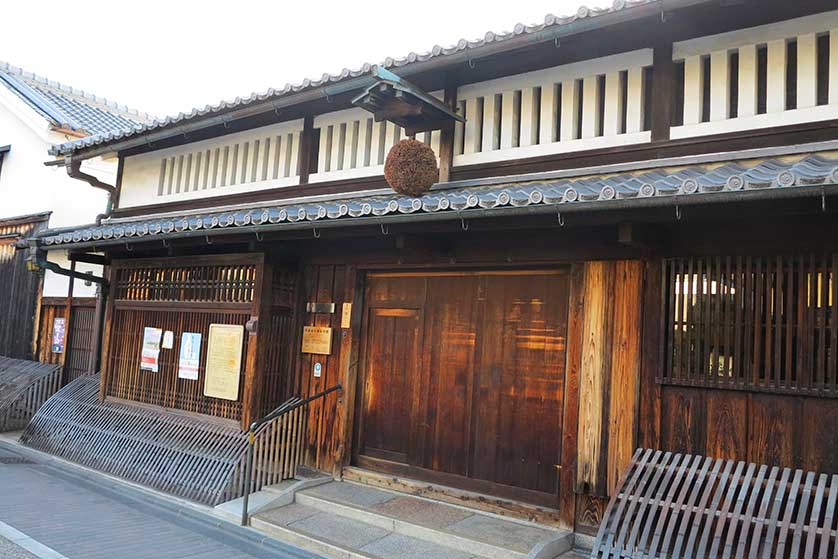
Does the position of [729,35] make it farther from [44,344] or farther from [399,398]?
[44,344]

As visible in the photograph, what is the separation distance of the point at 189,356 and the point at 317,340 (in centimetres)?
235

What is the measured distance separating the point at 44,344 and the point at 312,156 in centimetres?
990

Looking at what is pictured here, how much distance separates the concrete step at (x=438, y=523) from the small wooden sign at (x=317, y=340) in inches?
74.4

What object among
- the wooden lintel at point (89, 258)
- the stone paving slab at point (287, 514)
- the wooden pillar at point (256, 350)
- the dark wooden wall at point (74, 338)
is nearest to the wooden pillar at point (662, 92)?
the wooden pillar at point (256, 350)

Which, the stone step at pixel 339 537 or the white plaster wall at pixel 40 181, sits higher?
the white plaster wall at pixel 40 181

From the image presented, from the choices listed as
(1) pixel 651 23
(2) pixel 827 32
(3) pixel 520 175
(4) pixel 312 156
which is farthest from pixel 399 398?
(2) pixel 827 32

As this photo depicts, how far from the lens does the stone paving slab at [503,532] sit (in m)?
6.29

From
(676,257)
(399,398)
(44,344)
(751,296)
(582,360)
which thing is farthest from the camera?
(44,344)

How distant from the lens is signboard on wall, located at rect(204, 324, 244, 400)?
30.2ft

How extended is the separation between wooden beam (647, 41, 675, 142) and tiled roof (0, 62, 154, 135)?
1431cm

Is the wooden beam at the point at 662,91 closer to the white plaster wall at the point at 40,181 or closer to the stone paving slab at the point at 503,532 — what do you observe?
the stone paving slab at the point at 503,532

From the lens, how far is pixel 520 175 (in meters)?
7.30

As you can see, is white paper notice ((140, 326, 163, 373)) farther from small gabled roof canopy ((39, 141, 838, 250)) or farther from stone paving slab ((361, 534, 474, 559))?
stone paving slab ((361, 534, 474, 559))

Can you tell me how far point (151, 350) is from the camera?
1050 cm
